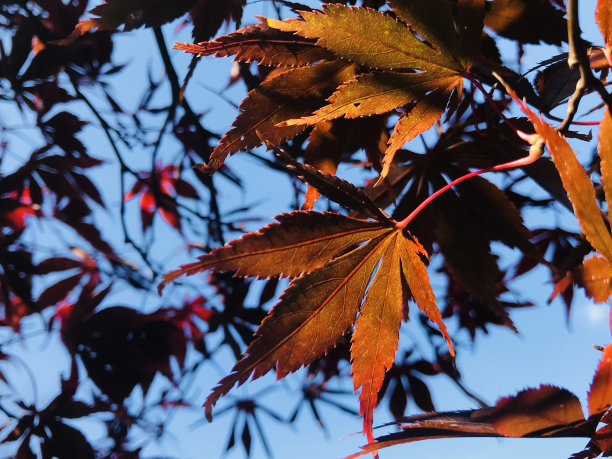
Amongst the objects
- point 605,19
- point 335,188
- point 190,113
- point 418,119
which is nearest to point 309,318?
point 335,188

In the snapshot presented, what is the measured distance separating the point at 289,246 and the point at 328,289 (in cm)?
7

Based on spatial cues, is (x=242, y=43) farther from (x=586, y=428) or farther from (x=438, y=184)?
(x=586, y=428)

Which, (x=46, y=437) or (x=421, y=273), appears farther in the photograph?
(x=46, y=437)

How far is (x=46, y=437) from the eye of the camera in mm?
1133

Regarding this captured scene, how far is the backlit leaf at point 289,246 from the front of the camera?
Answer: 1.39ft

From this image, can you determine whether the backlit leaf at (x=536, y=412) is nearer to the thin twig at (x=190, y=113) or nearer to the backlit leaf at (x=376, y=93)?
the backlit leaf at (x=376, y=93)

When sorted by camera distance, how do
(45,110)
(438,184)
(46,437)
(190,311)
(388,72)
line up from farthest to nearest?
(190,311), (45,110), (46,437), (438,184), (388,72)

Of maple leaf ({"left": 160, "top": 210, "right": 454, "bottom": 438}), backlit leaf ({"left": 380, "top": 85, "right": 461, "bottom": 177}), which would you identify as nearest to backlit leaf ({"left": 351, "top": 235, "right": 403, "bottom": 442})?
maple leaf ({"left": 160, "top": 210, "right": 454, "bottom": 438})

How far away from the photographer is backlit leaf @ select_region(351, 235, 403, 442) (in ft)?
1.56

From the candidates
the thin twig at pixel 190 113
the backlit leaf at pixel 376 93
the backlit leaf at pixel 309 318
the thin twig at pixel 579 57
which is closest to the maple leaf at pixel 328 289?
the backlit leaf at pixel 309 318

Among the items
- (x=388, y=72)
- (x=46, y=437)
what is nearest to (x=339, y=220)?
(x=388, y=72)

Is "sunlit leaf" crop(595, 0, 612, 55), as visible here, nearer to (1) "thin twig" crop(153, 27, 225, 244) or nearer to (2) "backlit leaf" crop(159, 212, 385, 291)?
(2) "backlit leaf" crop(159, 212, 385, 291)

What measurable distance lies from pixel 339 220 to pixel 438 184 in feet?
1.02

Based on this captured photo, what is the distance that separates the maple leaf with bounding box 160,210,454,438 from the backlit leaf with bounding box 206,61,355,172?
117mm
